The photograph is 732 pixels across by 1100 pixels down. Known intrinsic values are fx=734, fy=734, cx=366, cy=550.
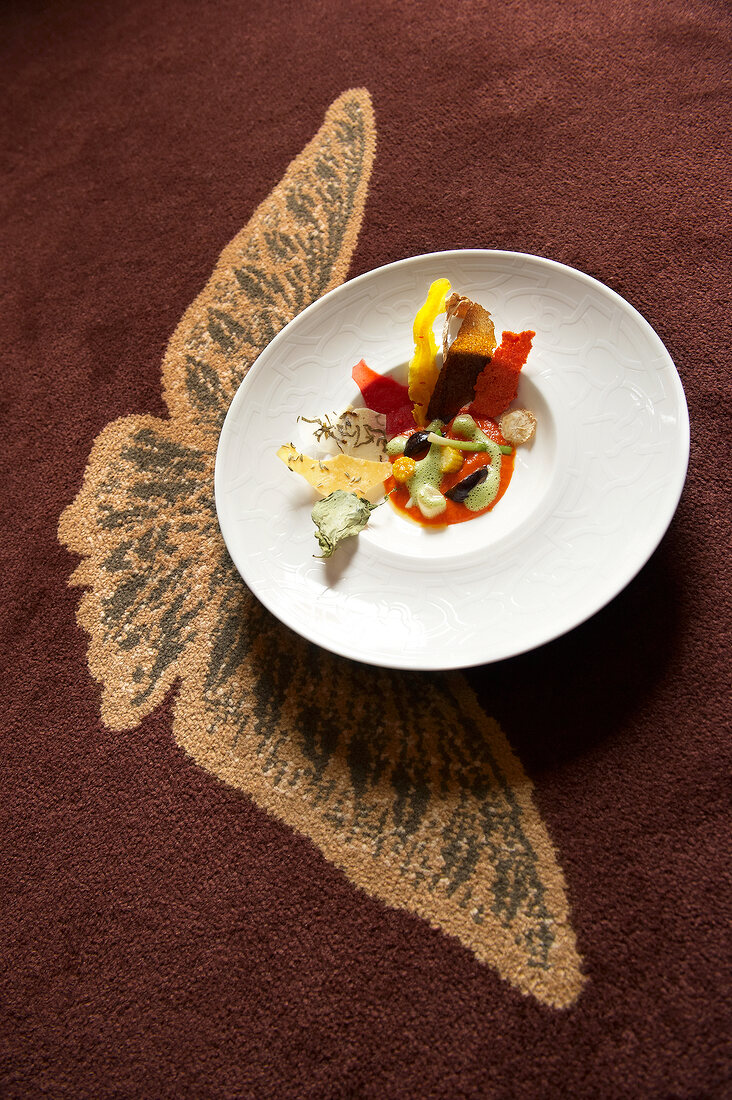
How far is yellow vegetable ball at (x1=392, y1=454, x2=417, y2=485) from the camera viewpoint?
992mm

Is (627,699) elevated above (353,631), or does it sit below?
below

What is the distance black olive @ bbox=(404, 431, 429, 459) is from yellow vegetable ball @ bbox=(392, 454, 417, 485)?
0.02m

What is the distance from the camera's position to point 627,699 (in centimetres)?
90

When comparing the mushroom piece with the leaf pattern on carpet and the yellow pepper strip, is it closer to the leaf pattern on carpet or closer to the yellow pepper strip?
the yellow pepper strip

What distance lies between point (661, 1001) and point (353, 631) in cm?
51

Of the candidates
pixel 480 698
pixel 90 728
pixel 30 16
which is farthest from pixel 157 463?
pixel 30 16

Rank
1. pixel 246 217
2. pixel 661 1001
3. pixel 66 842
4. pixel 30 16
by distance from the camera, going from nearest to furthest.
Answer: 1. pixel 661 1001
2. pixel 66 842
3. pixel 246 217
4. pixel 30 16

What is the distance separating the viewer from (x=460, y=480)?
3.25 feet

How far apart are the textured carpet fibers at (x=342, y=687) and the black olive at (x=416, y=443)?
12.0 inches

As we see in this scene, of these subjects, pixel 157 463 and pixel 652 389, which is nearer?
pixel 652 389

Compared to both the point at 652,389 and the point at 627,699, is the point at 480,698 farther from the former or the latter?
the point at 652,389

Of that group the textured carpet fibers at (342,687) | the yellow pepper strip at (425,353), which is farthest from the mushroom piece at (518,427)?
the textured carpet fibers at (342,687)

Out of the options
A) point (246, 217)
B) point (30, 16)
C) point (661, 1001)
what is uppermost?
point (30, 16)

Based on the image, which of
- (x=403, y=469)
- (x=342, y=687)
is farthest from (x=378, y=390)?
(x=342, y=687)
